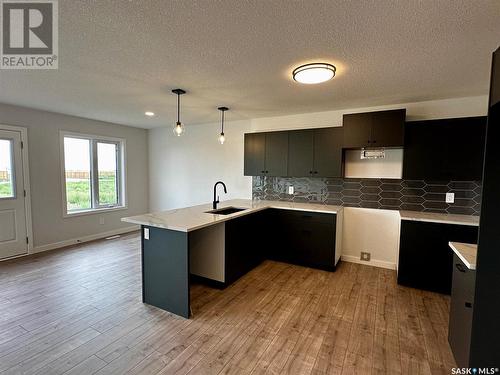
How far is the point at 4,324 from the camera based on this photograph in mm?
2246

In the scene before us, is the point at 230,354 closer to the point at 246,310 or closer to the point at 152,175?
the point at 246,310

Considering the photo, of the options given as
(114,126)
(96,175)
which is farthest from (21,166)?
(114,126)

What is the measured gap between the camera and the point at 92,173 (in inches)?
198

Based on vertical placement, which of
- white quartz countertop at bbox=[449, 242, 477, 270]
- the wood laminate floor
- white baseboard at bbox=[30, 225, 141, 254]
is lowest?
the wood laminate floor

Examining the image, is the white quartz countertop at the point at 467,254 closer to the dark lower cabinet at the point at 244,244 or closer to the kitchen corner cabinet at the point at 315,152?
the kitchen corner cabinet at the point at 315,152

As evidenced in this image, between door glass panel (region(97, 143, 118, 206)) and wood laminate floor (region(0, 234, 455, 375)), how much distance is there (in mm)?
2171

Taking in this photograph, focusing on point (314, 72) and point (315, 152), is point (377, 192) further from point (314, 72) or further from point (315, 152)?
point (314, 72)

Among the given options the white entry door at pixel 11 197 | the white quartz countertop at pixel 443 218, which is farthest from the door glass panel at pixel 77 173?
the white quartz countertop at pixel 443 218

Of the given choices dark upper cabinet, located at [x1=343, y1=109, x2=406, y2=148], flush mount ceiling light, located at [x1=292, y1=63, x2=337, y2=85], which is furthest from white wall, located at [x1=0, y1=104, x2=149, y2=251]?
dark upper cabinet, located at [x1=343, y1=109, x2=406, y2=148]

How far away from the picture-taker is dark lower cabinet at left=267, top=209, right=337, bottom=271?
3512 mm

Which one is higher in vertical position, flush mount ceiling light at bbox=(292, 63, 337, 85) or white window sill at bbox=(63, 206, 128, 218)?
flush mount ceiling light at bbox=(292, 63, 337, 85)
